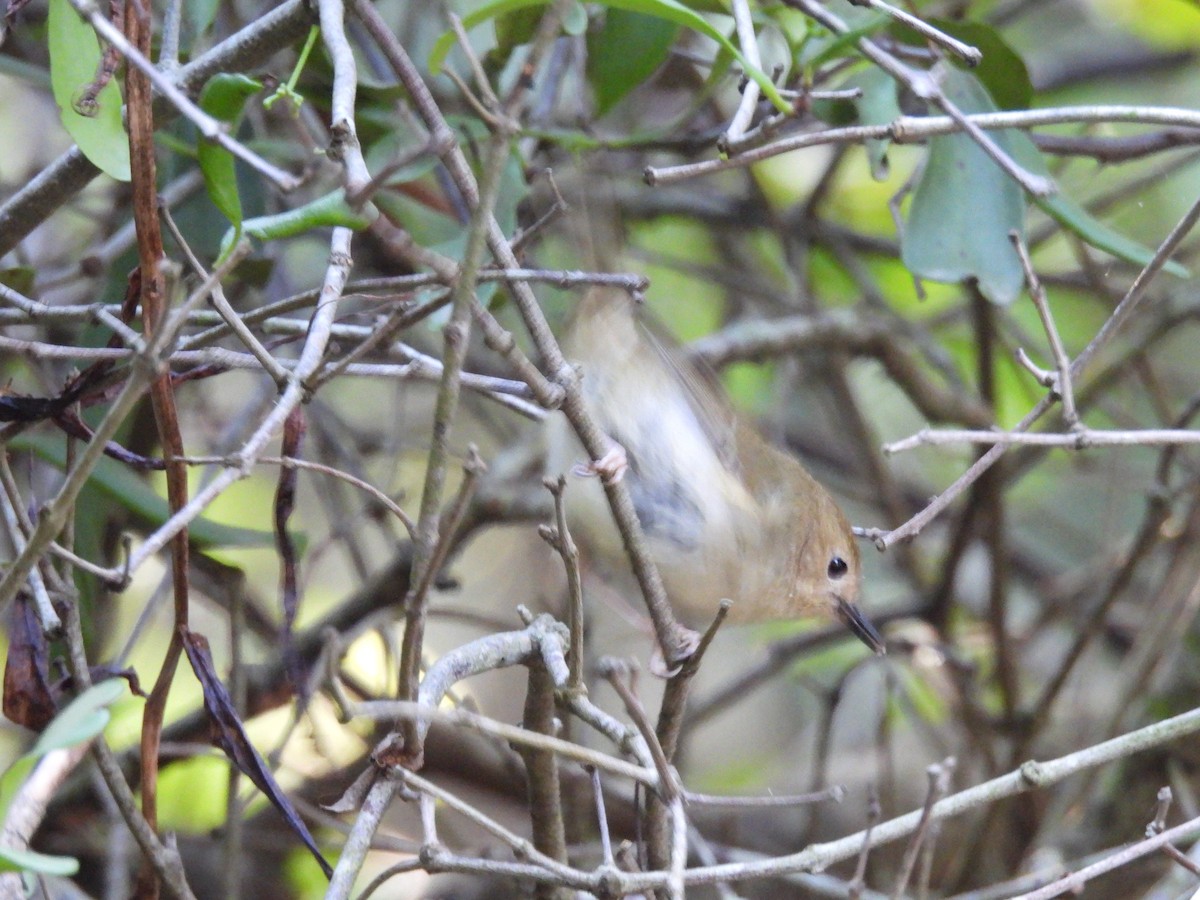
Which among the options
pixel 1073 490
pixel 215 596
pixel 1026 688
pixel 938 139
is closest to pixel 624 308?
pixel 938 139

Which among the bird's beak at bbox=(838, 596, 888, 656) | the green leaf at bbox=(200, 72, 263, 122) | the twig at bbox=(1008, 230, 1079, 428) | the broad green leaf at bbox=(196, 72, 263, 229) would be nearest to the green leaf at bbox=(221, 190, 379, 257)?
the broad green leaf at bbox=(196, 72, 263, 229)

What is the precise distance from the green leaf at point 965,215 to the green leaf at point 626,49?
504mm

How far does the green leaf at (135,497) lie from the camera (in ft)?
6.42

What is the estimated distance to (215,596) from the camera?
2.84 metres

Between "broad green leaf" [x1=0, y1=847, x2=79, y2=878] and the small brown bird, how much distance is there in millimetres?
1504

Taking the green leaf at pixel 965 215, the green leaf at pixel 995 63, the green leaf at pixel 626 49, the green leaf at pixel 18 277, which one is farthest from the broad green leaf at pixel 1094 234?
the green leaf at pixel 18 277

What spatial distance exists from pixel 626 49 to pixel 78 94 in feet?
3.51

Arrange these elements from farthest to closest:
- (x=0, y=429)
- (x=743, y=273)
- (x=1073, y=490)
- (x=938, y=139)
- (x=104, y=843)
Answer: (x=1073, y=490)
(x=743, y=273)
(x=104, y=843)
(x=938, y=139)
(x=0, y=429)

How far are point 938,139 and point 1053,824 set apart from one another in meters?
1.69

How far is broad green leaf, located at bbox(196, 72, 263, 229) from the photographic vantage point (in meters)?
1.42

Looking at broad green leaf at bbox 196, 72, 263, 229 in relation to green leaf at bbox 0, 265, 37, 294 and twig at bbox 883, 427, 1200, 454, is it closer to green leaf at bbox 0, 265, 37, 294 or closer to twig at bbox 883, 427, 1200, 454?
green leaf at bbox 0, 265, 37, 294

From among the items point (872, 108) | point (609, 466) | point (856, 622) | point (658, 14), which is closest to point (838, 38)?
point (872, 108)

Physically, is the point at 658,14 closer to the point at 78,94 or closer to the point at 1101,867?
the point at 78,94

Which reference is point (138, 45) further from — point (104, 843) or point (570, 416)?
point (104, 843)
